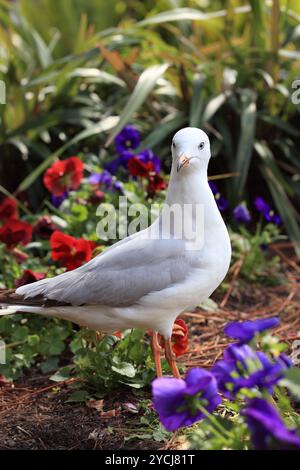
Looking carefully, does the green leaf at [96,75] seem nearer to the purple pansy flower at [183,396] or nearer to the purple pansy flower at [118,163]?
the purple pansy flower at [118,163]

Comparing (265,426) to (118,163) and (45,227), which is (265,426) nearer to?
(45,227)

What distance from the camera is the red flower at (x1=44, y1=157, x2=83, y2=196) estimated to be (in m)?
3.44

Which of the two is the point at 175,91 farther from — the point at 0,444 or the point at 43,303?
the point at 0,444

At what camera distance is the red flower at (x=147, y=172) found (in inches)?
127

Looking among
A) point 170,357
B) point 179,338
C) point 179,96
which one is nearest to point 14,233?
point 179,338

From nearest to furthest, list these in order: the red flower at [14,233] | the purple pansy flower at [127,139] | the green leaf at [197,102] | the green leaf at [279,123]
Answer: the red flower at [14,233] → the purple pansy flower at [127,139] → the green leaf at [197,102] → the green leaf at [279,123]

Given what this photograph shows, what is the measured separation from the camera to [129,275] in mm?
2283

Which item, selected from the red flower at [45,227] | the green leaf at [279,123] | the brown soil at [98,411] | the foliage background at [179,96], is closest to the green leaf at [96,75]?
the foliage background at [179,96]

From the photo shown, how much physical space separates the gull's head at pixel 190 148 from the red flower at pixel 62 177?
4.02ft

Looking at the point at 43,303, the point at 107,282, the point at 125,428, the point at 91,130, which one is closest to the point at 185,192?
the point at 107,282

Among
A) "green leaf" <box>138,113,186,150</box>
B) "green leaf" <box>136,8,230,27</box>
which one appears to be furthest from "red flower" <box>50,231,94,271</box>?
"green leaf" <box>136,8,230,27</box>

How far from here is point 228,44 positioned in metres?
4.25

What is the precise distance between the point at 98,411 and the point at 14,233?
3.28 ft

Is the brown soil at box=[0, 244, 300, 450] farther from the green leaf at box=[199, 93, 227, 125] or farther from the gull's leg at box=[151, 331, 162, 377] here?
the green leaf at box=[199, 93, 227, 125]
